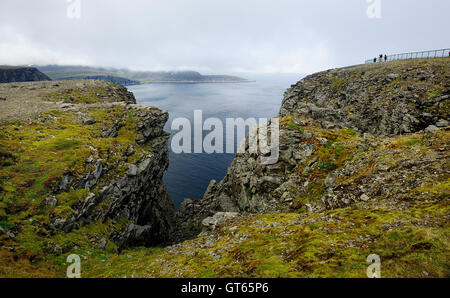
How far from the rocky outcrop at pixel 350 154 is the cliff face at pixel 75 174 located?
1784 cm

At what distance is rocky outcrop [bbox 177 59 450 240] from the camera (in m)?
18.0

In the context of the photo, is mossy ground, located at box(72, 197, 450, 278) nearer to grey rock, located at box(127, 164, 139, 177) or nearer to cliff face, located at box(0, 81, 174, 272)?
cliff face, located at box(0, 81, 174, 272)

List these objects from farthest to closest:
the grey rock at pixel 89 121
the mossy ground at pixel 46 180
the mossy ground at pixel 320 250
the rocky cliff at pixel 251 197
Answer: the grey rock at pixel 89 121 < the mossy ground at pixel 46 180 < the rocky cliff at pixel 251 197 < the mossy ground at pixel 320 250

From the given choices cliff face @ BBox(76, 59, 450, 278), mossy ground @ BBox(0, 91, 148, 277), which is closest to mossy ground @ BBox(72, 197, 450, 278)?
cliff face @ BBox(76, 59, 450, 278)

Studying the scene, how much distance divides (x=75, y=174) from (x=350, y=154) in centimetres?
3427

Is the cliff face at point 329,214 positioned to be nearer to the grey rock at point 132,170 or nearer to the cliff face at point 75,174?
the cliff face at point 75,174

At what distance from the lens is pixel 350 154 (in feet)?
81.0

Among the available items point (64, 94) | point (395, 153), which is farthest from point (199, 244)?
point (64, 94)

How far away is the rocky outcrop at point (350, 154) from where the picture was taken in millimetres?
17953

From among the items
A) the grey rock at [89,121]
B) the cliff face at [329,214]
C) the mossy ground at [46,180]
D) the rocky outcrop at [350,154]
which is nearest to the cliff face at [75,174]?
the mossy ground at [46,180]

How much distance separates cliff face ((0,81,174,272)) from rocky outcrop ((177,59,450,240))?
58.5 feet

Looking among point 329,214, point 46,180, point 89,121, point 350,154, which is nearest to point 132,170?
point 46,180

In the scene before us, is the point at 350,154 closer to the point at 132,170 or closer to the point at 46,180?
the point at 132,170
